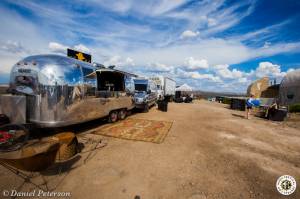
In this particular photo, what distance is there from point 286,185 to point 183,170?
2732 mm

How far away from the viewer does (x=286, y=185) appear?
418 centimetres

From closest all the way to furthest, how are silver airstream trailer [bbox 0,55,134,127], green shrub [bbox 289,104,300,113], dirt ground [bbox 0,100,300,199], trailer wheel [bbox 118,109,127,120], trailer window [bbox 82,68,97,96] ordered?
dirt ground [bbox 0,100,300,199] → silver airstream trailer [bbox 0,55,134,127] → trailer window [bbox 82,68,97,96] → trailer wheel [bbox 118,109,127,120] → green shrub [bbox 289,104,300,113]

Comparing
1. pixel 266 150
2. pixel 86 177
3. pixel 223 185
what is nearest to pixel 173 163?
pixel 223 185

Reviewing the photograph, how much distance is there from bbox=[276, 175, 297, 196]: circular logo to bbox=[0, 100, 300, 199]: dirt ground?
0.11 meters

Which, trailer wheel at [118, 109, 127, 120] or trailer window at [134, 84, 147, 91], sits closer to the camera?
trailer wheel at [118, 109, 127, 120]

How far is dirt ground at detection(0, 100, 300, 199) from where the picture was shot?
3703mm

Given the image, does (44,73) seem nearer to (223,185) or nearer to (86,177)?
(86,177)

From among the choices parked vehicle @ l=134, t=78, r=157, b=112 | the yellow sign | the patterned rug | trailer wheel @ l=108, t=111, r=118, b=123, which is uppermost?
the yellow sign

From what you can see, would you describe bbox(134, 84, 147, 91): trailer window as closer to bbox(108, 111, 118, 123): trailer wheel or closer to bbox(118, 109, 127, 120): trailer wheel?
bbox(118, 109, 127, 120): trailer wheel

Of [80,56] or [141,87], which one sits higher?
[80,56]

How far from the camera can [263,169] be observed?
489cm

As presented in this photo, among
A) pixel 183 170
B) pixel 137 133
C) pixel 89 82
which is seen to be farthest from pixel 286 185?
pixel 89 82

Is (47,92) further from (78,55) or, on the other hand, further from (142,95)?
(142,95)

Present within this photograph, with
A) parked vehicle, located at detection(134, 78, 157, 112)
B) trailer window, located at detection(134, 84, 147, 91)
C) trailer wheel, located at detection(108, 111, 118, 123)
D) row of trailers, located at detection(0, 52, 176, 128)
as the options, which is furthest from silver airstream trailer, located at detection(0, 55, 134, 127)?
trailer window, located at detection(134, 84, 147, 91)
